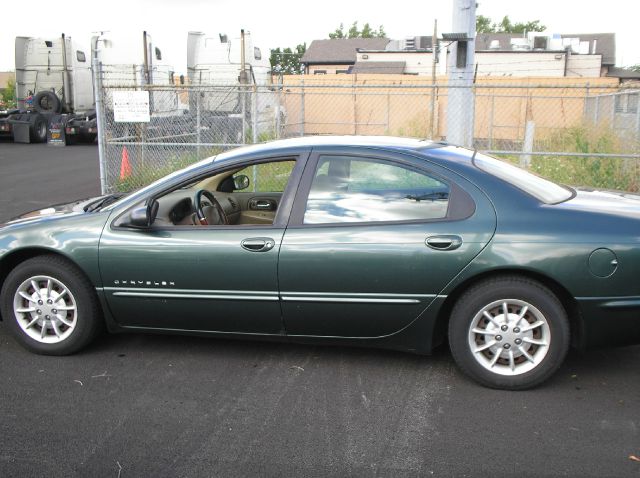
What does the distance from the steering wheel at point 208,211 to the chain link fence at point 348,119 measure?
11.3 ft

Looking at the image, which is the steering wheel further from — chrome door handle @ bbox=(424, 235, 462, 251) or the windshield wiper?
chrome door handle @ bbox=(424, 235, 462, 251)

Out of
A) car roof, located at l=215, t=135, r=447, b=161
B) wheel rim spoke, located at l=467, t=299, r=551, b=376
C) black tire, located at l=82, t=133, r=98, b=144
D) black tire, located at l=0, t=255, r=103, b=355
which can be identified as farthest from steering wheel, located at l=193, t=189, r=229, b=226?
black tire, located at l=82, t=133, r=98, b=144

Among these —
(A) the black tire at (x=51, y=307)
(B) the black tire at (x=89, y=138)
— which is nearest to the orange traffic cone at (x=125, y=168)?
(A) the black tire at (x=51, y=307)

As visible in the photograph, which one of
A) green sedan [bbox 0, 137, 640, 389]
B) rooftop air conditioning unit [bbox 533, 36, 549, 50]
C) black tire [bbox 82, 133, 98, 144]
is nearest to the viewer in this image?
green sedan [bbox 0, 137, 640, 389]

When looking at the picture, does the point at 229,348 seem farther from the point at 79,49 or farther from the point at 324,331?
the point at 79,49

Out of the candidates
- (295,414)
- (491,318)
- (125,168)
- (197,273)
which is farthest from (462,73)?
(295,414)

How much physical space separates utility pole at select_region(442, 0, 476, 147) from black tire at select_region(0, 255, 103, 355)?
239 inches

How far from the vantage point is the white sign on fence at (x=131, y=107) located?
387 inches

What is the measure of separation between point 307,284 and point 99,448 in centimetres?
149

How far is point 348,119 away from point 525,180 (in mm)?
24432

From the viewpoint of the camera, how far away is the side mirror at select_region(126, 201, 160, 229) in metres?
4.22

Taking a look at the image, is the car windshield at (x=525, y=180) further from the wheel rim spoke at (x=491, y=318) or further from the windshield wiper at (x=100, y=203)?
the windshield wiper at (x=100, y=203)

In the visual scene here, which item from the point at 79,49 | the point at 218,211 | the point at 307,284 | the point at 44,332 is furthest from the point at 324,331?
the point at 79,49

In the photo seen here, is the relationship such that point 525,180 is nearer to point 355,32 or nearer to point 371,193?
point 371,193
